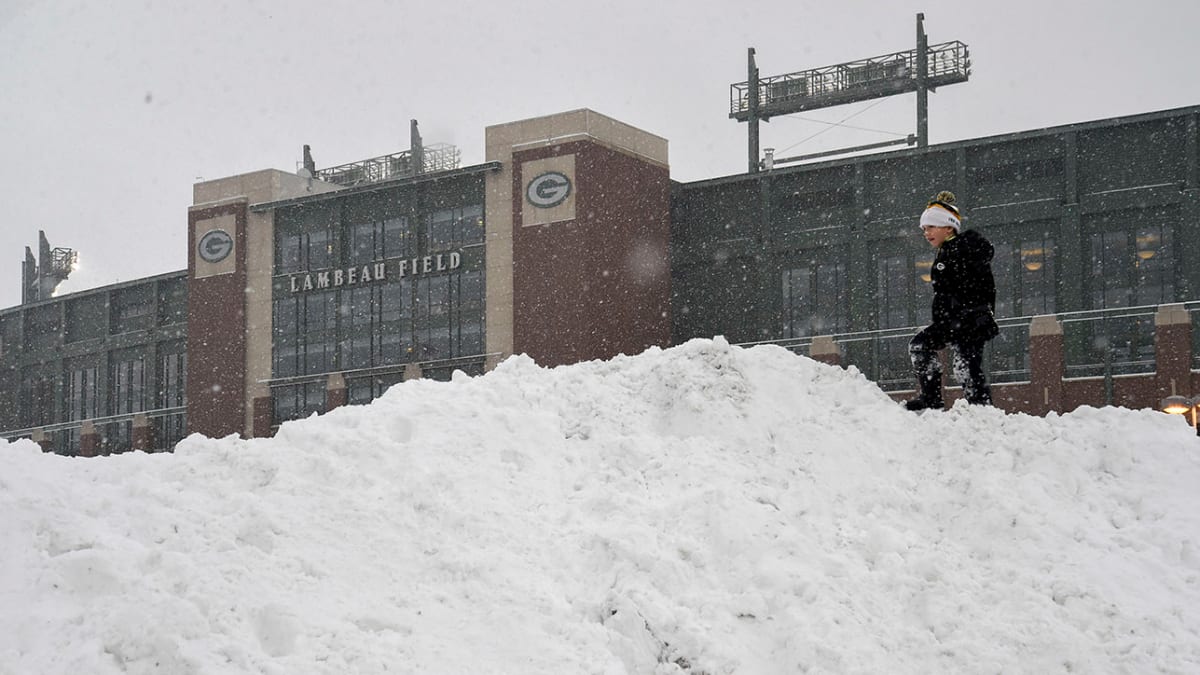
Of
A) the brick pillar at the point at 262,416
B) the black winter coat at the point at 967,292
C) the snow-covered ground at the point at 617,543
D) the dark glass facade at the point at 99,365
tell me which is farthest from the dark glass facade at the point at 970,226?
the dark glass facade at the point at 99,365

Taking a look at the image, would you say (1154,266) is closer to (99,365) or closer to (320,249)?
(320,249)

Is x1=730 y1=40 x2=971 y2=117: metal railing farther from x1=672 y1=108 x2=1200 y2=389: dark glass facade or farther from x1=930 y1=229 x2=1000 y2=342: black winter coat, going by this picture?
x1=930 y1=229 x2=1000 y2=342: black winter coat

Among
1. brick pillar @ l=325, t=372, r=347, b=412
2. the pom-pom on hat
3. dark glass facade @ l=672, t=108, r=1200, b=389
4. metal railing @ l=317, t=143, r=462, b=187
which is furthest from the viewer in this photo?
metal railing @ l=317, t=143, r=462, b=187

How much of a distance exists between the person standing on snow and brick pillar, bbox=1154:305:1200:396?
46.7ft

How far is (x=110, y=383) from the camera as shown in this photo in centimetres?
4516

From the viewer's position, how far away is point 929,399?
1065cm

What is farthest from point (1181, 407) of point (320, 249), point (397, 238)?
point (320, 249)

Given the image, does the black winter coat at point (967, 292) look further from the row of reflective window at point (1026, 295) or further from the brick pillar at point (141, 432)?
the brick pillar at point (141, 432)

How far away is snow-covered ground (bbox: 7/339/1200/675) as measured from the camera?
6801 millimetres

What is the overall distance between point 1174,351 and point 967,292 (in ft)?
47.9

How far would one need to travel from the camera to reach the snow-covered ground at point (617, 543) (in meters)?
6.80

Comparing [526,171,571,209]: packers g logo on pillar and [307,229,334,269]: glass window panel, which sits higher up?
[526,171,571,209]: packers g logo on pillar

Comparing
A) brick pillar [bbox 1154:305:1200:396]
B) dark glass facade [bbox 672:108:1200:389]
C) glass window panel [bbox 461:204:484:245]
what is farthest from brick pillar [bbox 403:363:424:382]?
brick pillar [bbox 1154:305:1200:396]

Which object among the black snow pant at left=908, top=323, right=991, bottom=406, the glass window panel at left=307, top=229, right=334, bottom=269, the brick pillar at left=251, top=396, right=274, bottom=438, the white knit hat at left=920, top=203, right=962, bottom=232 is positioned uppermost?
the glass window panel at left=307, top=229, right=334, bottom=269
